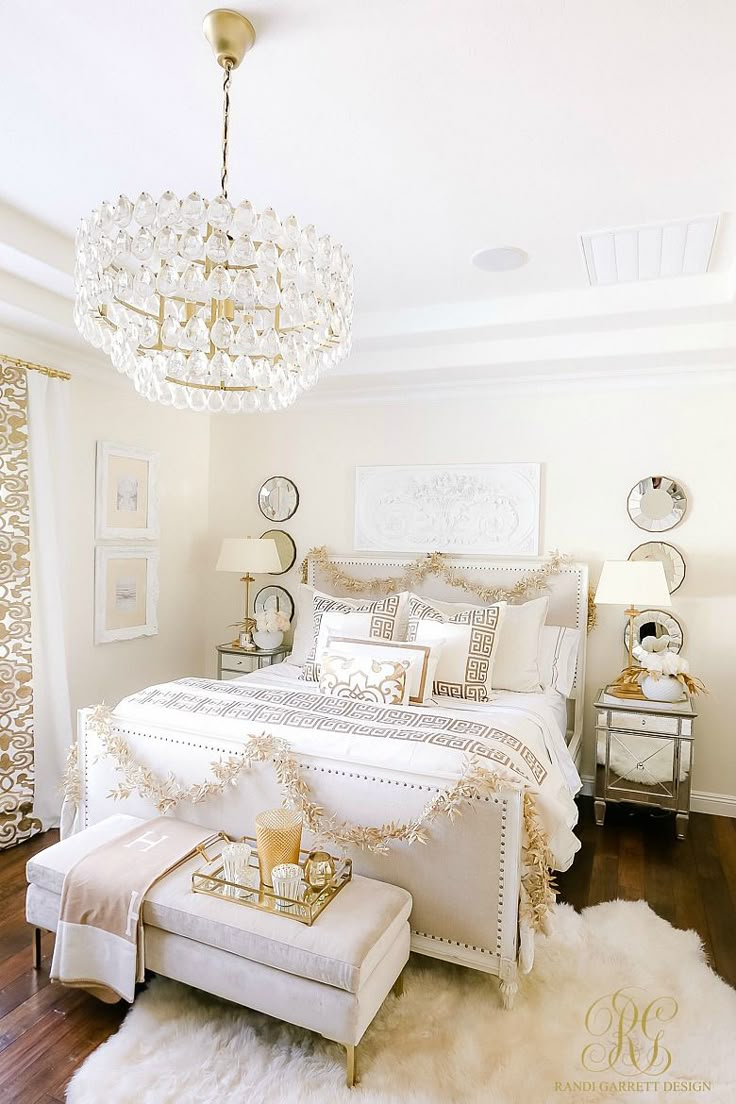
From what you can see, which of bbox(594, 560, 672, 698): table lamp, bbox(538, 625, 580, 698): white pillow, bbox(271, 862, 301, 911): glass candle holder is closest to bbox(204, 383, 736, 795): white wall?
bbox(538, 625, 580, 698): white pillow

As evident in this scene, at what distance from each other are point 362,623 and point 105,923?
1.83 m

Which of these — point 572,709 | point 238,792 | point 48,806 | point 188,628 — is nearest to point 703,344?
point 572,709

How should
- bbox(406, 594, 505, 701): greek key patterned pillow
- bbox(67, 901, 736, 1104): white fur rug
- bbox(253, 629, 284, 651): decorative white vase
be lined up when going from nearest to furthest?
bbox(67, 901, 736, 1104): white fur rug < bbox(406, 594, 505, 701): greek key patterned pillow < bbox(253, 629, 284, 651): decorative white vase

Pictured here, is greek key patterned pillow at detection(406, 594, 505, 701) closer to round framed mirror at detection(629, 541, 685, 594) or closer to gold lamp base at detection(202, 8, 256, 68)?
round framed mirror at detection(629, 541, 685, 594)

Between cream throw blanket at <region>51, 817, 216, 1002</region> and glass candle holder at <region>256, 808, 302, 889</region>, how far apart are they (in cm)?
32

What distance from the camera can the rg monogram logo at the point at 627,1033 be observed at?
1840mm

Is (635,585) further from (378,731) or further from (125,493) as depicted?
(125,493)

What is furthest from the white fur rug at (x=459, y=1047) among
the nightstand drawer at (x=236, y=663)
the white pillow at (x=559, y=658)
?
the nightstand drawer at (x=236, y=663)

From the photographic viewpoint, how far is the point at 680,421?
369cm

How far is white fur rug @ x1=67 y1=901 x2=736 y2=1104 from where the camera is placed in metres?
1.73

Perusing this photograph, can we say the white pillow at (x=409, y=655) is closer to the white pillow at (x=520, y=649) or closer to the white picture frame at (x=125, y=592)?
the white pillow at (x=520, y=649)

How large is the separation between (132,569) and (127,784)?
6.22 ft

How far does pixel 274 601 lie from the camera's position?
468 centimetres

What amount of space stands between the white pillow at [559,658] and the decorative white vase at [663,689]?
15.1 inches
